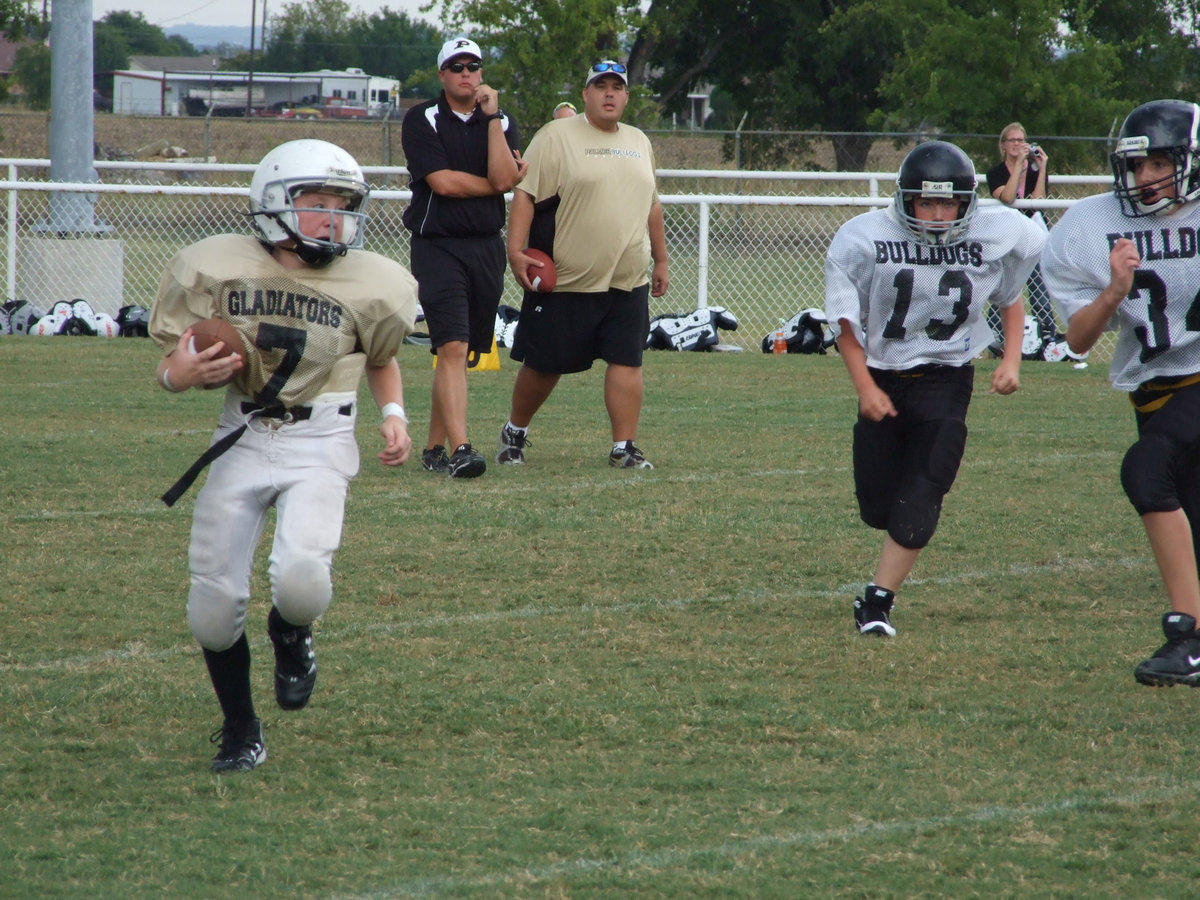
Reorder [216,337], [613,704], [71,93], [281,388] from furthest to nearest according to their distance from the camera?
[71,93], [613,704], [281,388], [216,337]

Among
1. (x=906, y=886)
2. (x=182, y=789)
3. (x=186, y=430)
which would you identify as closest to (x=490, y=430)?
(x=186, y=430)

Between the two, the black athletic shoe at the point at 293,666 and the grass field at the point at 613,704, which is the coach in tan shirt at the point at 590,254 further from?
the black athletic shoe at the point at 293,666

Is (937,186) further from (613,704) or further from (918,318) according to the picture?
(613,704)

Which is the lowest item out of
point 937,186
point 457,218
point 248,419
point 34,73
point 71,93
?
point 248,419

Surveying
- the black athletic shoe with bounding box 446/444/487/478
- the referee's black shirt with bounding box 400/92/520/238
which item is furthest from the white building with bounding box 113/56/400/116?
the black athletic shoe with bounding box 446/444/487/478

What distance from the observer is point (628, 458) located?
7.85m

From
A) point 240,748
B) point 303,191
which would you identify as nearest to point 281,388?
point 303,191

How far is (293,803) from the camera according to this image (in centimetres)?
349

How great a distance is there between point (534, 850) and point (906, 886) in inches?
28.9

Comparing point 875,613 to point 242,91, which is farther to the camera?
point 242,91

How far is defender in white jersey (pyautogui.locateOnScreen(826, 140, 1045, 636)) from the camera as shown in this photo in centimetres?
502

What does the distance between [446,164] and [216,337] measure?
4.24m

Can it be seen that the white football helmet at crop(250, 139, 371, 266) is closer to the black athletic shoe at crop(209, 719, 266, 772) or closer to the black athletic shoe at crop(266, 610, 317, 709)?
the black athletic shoe at crop(266, 610, 317, 709)

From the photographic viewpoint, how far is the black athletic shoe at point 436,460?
7.83m
